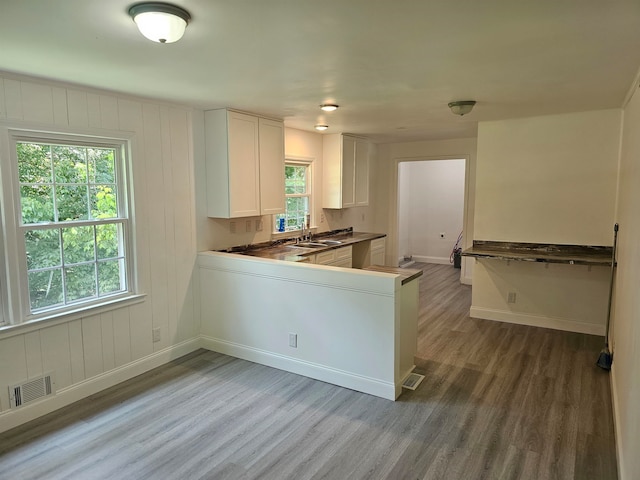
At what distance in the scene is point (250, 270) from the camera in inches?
150

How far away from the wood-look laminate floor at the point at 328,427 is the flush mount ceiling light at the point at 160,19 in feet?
7.46

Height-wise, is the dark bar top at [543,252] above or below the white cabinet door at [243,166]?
below

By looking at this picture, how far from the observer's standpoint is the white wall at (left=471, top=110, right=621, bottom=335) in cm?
428

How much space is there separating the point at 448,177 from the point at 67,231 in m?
7.18

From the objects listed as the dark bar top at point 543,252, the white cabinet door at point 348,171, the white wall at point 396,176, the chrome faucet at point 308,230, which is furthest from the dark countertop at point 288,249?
the dark bar top at point 543,252

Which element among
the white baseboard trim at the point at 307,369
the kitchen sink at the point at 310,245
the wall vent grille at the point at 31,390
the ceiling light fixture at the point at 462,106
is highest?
the ceiling light fixture at the point at 462,106

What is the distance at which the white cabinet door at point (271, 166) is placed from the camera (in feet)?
14.6

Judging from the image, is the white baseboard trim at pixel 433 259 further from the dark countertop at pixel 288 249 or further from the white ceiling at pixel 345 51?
the white ceiling at pixel 345 51

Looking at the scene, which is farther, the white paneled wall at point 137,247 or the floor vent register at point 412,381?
the floor vent register at point 412,381

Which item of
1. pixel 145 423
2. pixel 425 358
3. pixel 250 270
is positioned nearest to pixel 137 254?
pixel 250 270

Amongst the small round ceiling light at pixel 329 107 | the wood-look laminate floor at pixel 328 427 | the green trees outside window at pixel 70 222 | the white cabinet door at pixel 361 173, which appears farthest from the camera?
the white cabinet door at pixel 361 173

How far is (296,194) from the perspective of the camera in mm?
5645

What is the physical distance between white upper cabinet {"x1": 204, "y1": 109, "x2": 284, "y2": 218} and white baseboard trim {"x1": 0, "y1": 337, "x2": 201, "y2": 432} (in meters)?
1.37

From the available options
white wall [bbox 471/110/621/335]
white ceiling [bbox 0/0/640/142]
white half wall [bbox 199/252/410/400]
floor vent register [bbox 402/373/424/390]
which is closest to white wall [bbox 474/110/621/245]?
white wall [bbox 471/110/621/335]
